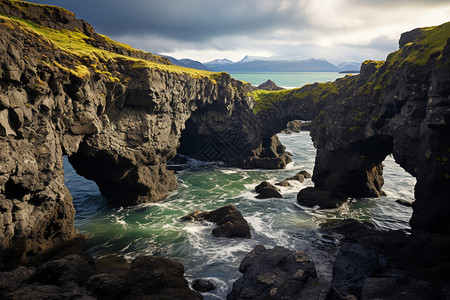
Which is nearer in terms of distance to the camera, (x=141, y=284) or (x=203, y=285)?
(x=141, y=284)

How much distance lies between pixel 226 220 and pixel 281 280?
15.7m

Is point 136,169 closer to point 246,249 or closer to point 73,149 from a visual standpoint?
point 73,149

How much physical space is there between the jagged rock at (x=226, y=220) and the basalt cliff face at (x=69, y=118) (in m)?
10.7

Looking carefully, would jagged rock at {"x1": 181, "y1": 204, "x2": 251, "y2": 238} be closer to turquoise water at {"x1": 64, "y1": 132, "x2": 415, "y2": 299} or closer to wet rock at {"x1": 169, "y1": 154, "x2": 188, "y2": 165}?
turquoise water at {"x1": 64, "y1": 132, "x2": 415, "y2": 299}

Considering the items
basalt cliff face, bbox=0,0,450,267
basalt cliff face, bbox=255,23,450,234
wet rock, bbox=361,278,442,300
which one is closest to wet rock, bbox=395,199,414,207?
basalt cliff face, bbox=255,23,450,234

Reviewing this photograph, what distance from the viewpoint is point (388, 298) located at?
579 inches

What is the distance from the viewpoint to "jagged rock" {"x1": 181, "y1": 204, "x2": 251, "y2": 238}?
2986 cm

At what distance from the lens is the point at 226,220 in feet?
105

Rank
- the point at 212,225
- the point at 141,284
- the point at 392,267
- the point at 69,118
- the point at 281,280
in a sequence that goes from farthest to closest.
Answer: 1. the point at 212,225
2. the point at 69,118
3. the point at 392,267
4. the point at 141,284
5. the point at 281,280

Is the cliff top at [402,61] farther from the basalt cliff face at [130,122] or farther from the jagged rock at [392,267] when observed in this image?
the jagged rock at [392,267]

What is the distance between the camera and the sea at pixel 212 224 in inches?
995

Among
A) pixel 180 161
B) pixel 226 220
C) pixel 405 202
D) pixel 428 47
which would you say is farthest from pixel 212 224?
pixel 180 161

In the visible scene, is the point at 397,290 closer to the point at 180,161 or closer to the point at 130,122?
the point at 130,122

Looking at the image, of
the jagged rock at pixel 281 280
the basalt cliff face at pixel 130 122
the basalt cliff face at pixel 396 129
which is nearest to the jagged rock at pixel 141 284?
the jagged rock at pixel 281 280
